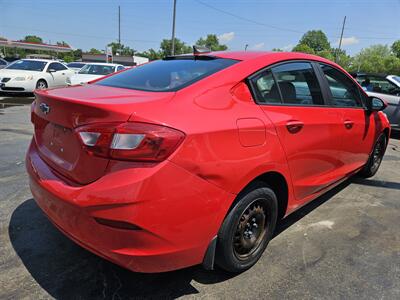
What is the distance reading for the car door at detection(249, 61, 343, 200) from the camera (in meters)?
2.61

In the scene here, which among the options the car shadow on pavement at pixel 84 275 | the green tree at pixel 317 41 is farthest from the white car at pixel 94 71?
the green tree at pixel 317 41

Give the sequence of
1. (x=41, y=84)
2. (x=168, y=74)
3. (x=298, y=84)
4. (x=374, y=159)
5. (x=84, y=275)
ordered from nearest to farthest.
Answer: (x=84, y=275) → (x=168, y=74) → (x=298, y=84) → (x=374, y=159) → (x=41, y=84)

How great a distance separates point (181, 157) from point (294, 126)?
1.19 metres

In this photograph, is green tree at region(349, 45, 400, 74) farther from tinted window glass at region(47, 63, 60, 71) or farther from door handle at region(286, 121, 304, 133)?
door handle at region(286, 121, 304, 133)

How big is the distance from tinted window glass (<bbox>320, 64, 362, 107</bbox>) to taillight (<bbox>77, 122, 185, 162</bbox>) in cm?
215

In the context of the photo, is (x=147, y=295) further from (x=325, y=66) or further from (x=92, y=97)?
(x=325, y=66)

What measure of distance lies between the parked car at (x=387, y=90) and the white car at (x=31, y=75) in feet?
34.2

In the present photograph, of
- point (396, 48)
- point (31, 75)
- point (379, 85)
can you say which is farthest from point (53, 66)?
point (396, 48)

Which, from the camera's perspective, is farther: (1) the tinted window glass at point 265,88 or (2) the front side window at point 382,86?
(2) the front side window at point 382,86

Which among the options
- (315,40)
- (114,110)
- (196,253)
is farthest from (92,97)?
(315,40)

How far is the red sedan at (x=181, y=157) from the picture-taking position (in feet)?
6.15

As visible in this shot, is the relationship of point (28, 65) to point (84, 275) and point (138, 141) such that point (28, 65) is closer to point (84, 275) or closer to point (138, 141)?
point (84, 275)

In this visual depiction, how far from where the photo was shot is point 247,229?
2.57 metres

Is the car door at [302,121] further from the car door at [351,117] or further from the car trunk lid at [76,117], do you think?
the car trunk lid at [76,117]
